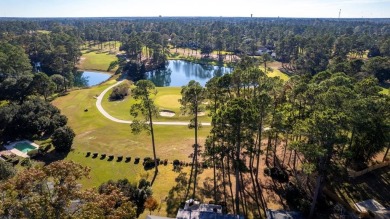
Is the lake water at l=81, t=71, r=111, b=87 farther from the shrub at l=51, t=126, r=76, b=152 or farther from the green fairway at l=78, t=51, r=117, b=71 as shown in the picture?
the shrub at l=51, t=126, r=76, b=152

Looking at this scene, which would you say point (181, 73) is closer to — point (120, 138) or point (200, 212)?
point (120, 138)

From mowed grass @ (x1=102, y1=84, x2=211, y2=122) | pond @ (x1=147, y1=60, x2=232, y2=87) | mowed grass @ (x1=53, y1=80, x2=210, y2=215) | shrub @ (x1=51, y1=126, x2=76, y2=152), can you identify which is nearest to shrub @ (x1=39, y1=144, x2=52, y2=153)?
shrub @ (x1=51, y1=126, x2=76, y2=152)

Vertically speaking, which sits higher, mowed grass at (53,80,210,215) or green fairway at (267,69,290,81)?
green fairway at (267,69,290,81)

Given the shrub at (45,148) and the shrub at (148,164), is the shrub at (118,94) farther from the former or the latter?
the shrub at (148,164)

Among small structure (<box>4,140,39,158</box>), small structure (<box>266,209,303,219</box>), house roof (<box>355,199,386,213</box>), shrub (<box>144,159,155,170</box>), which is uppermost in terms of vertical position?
house roof (<box>355,199,386,213</box>)

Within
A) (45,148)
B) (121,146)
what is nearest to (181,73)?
(121,146)

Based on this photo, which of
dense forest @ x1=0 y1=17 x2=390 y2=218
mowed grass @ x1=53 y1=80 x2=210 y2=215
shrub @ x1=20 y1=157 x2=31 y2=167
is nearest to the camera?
dense forest @ x1=0 y1=17 x2=390 y2=218
